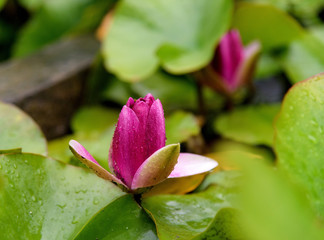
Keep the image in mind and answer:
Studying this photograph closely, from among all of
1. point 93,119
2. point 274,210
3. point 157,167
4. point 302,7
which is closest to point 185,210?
point 157,167

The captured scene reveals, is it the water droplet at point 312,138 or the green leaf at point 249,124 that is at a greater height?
the water droplet at point 312,138

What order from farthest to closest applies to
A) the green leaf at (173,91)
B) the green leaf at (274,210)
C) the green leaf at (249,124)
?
the green leaf at (173,91)
the green leaf at (249,124)
the green leaf at (274,210)

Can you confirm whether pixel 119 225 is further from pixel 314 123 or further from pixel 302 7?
pixel 302 7

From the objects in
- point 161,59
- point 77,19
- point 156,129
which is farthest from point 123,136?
point 77,19

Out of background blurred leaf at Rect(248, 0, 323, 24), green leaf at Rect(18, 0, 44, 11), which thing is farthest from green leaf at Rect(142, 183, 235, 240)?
green leaf at Rect(18, 0, 44, 11)

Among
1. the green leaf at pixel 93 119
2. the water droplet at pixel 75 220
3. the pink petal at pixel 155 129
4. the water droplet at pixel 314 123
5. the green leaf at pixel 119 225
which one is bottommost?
the green leaf at pixel 93 119

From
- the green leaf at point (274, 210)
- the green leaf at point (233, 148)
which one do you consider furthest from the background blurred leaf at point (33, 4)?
the green leaf at point (274, 210)

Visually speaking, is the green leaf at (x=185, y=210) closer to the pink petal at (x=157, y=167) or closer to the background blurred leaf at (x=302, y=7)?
the pink petal at (x=157, y=167)
